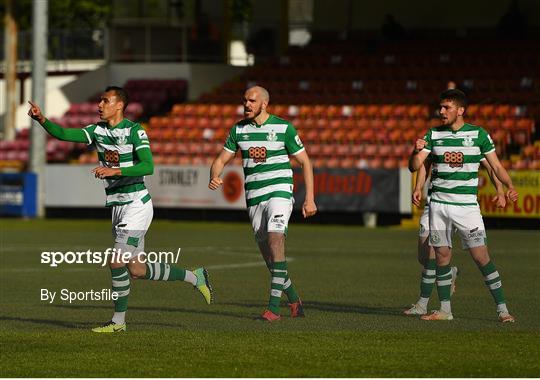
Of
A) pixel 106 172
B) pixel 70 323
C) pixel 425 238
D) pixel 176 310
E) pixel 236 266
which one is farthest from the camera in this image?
pixel 236 266

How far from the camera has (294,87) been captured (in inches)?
1649

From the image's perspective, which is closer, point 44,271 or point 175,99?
point 44,271

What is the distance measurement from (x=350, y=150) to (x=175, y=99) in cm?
890

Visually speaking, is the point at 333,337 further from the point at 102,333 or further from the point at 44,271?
the point at 44,271

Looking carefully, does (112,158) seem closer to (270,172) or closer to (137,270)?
(137,270)

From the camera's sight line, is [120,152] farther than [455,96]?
No

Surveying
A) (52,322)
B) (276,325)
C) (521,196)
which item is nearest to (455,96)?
(276,325)

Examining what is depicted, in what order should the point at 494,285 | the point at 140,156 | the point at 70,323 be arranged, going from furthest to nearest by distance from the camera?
the point at 494,285 < the point at 70,323 < the point at 140,156

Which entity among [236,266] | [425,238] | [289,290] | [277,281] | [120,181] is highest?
[120,181]

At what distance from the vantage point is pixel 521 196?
31.2m

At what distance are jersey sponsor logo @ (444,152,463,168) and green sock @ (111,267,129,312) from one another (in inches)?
126

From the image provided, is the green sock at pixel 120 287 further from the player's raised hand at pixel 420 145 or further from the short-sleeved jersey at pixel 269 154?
the player's raised hand at pixel 420 145

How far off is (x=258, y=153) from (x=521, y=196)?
18.4 m

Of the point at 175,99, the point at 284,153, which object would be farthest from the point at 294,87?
the point at 284,153
